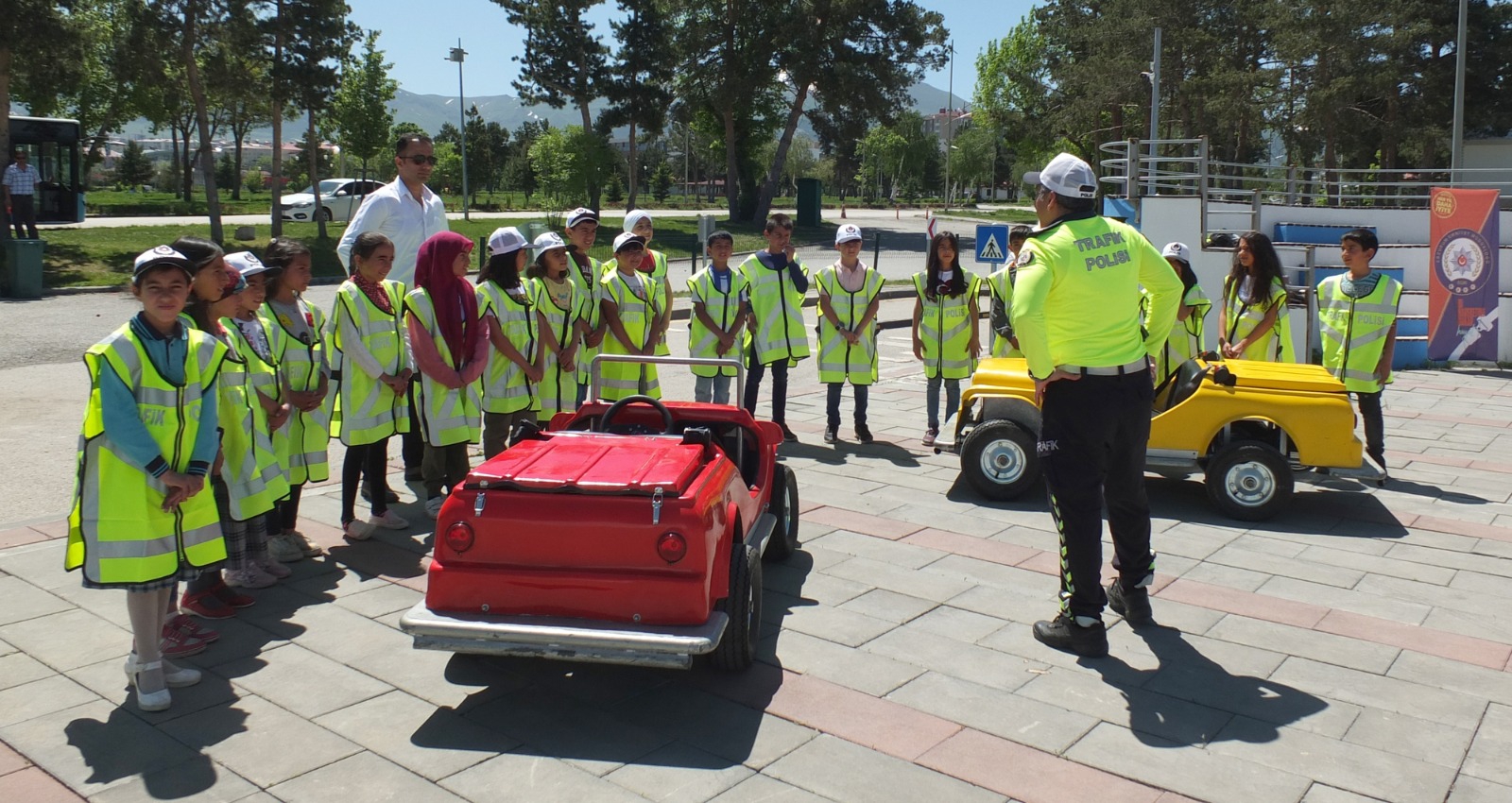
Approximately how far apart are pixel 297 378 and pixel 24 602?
165 cm

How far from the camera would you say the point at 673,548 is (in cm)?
439

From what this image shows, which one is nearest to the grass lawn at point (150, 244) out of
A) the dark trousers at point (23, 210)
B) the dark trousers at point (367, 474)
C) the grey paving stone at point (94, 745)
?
the dark trousers at point (23, 210)

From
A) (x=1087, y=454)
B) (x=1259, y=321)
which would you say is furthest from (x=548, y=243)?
(x=1259, y=321)

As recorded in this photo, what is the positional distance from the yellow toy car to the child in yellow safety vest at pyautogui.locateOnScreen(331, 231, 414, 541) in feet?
11.7

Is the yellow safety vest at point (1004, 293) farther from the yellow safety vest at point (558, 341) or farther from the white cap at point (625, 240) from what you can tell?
the yellow safety vest at point (558, 341)

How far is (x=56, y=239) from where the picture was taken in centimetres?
2673

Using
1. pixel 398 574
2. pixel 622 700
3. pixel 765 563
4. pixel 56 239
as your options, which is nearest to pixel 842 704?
pixel 622 700

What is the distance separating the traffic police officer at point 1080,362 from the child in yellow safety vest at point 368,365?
357 cm

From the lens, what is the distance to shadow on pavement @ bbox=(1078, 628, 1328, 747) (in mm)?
4402

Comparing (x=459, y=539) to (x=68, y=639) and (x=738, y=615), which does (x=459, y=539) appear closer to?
(x=738, y=615)

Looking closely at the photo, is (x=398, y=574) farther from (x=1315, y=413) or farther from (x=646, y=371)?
(x=1315, y=413)

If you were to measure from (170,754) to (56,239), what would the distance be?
26.8 metres

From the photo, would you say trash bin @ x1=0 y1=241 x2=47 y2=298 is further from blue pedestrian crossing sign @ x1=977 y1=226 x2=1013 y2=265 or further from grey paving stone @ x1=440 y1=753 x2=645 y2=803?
grey paving stone @ x1=440 y1=753 x2=645 y2=803

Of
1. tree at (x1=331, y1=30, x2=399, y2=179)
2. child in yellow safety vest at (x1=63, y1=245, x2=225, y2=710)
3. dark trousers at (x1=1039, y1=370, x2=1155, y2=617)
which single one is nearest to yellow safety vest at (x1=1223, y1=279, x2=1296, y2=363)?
dark trousers at (x1=1039, y1=370, x2=1155, y2=617)
